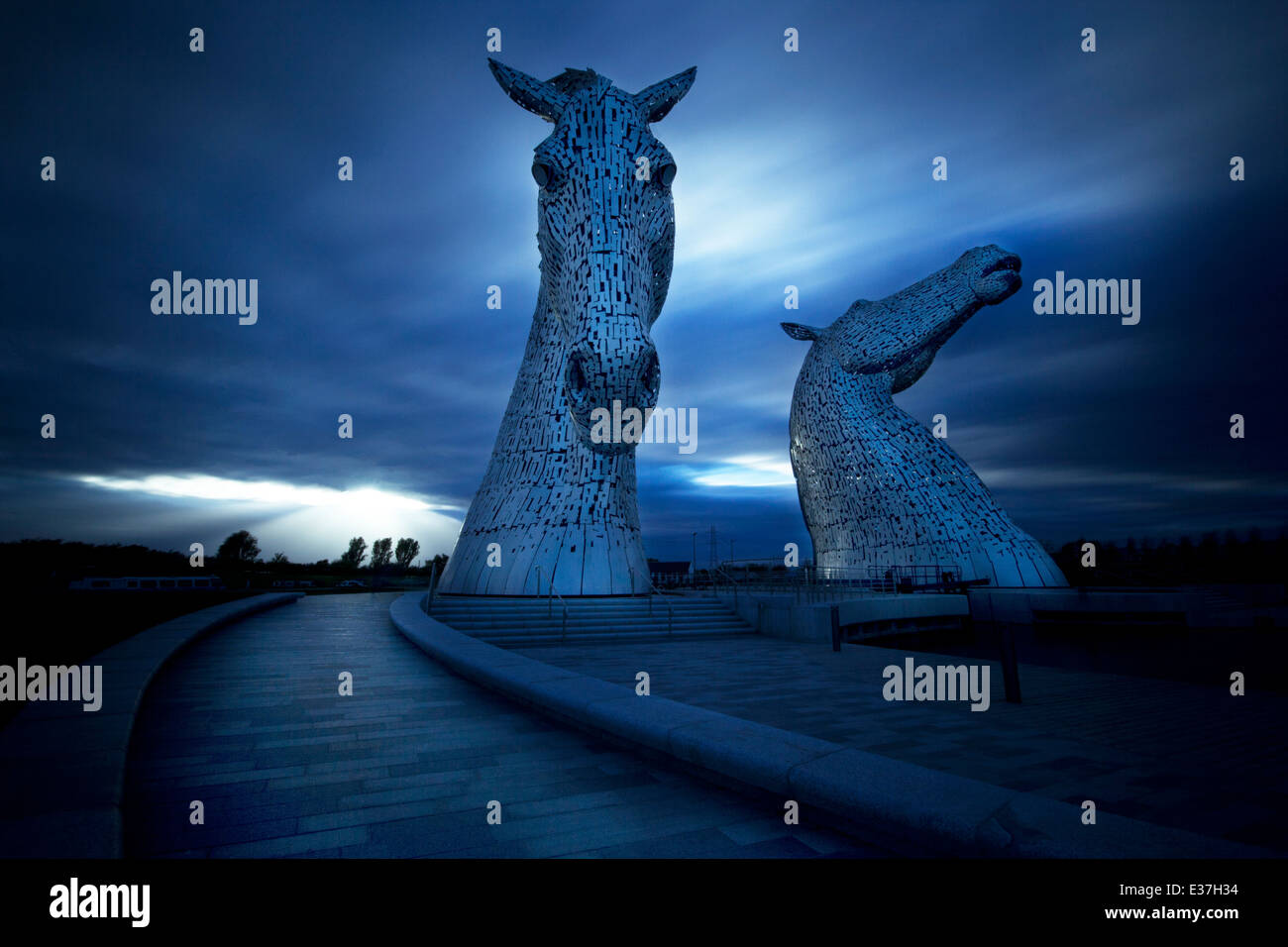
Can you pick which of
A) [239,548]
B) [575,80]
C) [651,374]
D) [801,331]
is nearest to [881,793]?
[651,374]

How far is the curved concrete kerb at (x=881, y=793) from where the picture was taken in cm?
214

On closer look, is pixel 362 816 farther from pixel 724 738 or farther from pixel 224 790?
pixel 724 738

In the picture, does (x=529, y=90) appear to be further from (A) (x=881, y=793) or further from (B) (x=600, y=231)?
(A) (x=881, y=793)

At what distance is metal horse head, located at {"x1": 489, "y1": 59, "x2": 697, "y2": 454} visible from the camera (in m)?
10.3

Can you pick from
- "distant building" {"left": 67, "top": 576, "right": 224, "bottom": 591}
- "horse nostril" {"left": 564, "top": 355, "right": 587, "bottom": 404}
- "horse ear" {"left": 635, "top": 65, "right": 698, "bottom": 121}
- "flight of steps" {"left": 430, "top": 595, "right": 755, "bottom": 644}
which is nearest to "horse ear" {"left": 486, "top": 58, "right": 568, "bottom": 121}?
"horse ear" {"left": 635, "top": 65, "right": 698, "bottom": 121}

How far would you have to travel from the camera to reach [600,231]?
11445mm

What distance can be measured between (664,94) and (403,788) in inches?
542

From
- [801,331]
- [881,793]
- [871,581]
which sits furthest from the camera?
[801,331]

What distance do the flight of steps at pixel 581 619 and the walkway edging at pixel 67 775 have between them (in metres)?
6.26

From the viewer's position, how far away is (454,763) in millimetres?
3750

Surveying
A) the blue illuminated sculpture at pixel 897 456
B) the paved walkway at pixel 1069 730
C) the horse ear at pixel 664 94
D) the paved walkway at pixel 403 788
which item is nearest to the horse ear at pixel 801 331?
the blue illuminated sculpture at pixel 897 456

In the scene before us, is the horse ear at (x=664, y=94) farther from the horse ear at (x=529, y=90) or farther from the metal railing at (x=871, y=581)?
the metal railing at (x=871, y=581)
